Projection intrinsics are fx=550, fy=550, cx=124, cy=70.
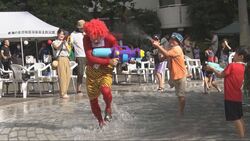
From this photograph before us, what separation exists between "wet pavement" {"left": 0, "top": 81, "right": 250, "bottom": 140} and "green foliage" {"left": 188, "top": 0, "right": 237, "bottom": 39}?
22.4 m

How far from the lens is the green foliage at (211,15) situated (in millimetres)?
36469

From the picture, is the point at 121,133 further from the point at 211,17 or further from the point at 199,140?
the point at 211,17

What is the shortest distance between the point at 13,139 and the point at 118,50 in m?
2.19

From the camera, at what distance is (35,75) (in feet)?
53.2

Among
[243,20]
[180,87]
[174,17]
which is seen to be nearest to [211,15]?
[174,17]

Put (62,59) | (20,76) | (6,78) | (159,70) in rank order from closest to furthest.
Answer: (62,59)
(20,76)
(159,70)
(6,78)

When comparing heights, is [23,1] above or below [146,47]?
above

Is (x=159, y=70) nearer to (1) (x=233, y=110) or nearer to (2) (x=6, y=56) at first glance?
(2) (x=6, y=56)

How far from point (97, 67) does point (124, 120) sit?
5.31 feet

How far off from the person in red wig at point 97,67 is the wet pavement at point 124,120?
1.82ft

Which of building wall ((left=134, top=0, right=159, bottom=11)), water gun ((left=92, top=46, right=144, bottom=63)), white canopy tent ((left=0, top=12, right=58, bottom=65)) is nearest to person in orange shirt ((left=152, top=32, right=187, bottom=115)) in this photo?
water gun ((left=92, top=46, right=144, bottom=63))

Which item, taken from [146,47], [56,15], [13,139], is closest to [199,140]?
[13,139]

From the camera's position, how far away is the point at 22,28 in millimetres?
21688

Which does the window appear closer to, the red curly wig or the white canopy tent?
the white canopy tent
